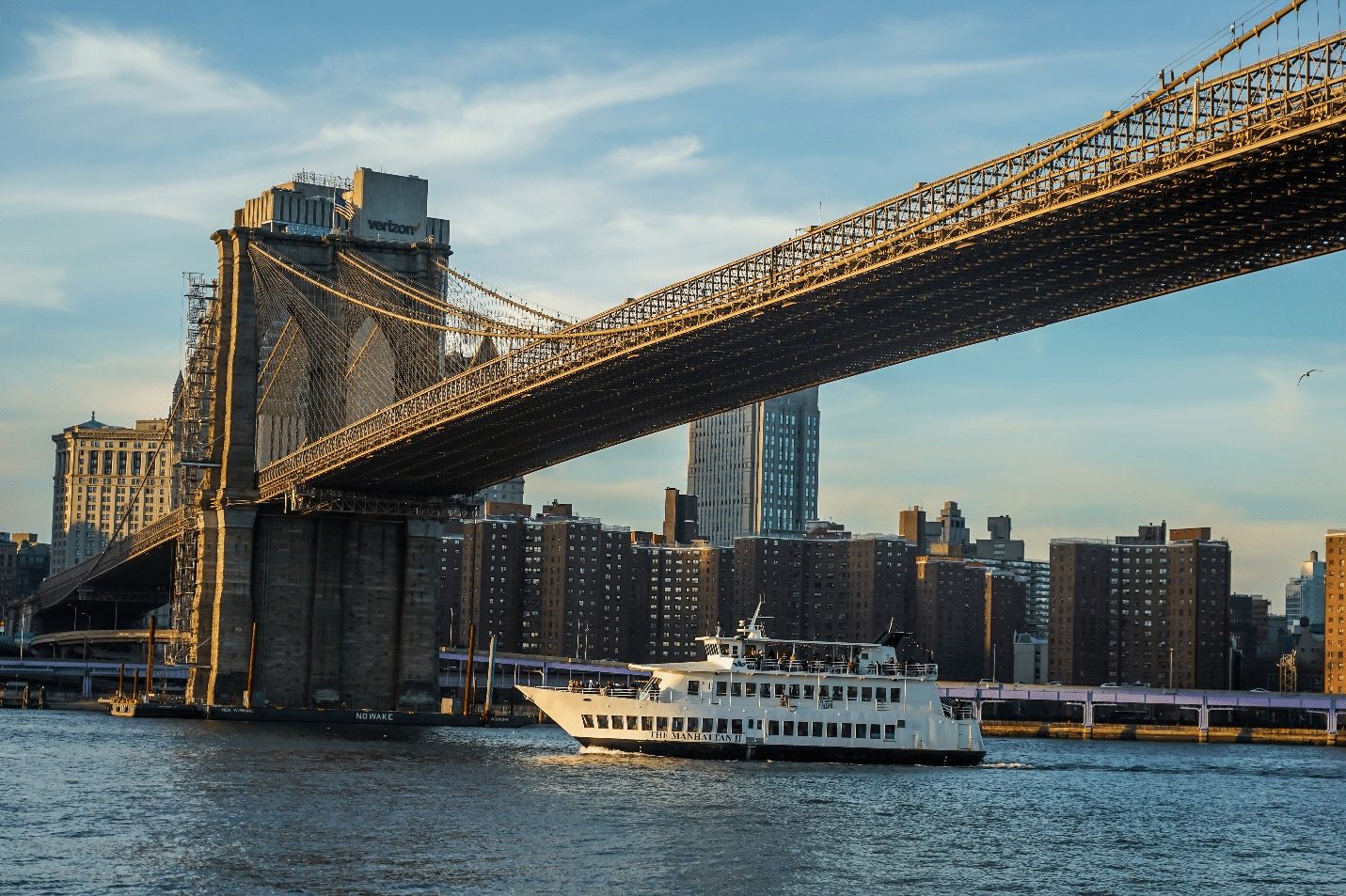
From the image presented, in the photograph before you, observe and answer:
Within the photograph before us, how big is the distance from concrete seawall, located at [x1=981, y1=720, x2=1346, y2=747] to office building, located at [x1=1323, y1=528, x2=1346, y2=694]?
2199 centimetres

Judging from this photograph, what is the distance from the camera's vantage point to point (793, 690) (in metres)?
66.4

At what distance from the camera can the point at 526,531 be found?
17450 cm

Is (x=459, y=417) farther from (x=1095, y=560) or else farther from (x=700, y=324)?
(x=1095, y=560)

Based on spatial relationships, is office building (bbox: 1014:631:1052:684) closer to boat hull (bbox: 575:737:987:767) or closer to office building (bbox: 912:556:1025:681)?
office building (bbox: 912:556:1025:681)

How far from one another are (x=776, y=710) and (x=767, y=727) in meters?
0.68

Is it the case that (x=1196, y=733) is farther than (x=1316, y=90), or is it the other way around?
(x=1196, y=733)

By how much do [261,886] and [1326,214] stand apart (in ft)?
88.3

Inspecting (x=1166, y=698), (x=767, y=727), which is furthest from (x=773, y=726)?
(x=1166, y=698)

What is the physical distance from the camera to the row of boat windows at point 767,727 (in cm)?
6600

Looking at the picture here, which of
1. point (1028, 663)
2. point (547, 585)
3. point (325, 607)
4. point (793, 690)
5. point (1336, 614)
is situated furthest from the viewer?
point (1028, 663)

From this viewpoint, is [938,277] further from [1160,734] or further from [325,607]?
[1160,734]

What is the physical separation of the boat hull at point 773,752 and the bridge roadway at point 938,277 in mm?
12277

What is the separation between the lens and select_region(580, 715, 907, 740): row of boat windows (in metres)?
66.0

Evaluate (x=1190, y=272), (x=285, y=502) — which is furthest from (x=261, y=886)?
(x=285, y=502)
